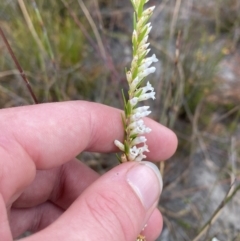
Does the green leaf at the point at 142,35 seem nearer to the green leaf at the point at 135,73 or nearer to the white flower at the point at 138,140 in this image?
the green leaf at the point at 135,73

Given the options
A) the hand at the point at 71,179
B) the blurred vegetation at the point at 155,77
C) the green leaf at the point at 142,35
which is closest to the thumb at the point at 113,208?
the hand at the point at 71,179

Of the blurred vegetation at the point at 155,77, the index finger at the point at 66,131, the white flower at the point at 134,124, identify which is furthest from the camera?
the blurred vegetation at the point at 155,77

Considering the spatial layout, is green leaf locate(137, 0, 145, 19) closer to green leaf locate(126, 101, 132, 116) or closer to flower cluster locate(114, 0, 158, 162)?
flower cluster locate(114, 0, 158, 162)

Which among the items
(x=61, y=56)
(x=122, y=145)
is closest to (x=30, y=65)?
(x=61, y=56)

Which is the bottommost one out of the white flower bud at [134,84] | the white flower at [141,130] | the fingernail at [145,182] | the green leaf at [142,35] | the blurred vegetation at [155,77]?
the blurred vegetation at [155,77]

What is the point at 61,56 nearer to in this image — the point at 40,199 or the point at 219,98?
the point at 219,98

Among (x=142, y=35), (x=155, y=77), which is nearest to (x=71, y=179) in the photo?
(x=142, y=35)

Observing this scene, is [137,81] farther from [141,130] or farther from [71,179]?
[71,179]
